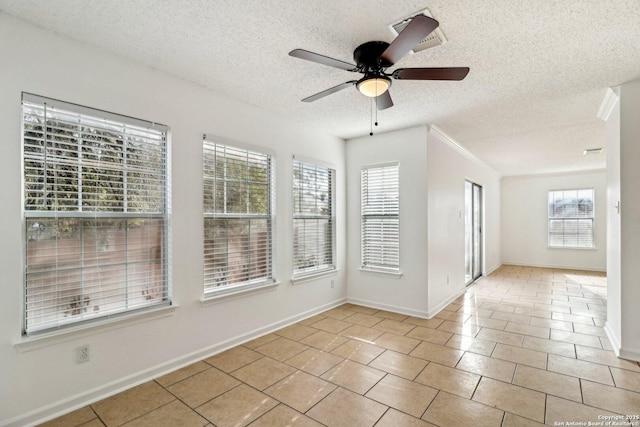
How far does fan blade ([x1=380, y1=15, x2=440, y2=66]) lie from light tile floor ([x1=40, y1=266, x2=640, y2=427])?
2.29 metres

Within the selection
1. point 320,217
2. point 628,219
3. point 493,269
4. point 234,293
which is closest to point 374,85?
point 234,293

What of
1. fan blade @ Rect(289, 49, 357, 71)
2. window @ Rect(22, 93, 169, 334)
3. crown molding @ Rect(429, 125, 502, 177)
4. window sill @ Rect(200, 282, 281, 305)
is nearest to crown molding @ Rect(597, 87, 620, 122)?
crown molding @ Rect(429, 125, 502, 177)

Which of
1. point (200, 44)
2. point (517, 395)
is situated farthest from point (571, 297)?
point (200, 44)

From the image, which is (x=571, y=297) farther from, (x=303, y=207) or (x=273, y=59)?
(x=273, y=59)

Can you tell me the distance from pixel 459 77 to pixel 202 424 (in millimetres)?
2816

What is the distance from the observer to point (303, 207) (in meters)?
4.15

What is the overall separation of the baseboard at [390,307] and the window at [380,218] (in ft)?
1.65

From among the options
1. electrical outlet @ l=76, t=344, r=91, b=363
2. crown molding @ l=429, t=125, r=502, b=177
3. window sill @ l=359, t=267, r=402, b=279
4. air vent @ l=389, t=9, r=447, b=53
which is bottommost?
electrical outlet @ l=76, t=344, r=91, b=363

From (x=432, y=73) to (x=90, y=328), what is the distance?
2.93m

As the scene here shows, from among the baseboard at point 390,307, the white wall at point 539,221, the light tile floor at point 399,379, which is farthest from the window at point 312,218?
the white wall at point 539,221

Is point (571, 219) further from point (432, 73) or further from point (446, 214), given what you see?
point (432, 73)

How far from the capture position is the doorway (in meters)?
6.28

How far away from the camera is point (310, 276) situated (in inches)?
165

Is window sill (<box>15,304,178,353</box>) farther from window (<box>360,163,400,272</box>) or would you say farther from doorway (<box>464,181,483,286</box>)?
doorway (<box>464,181,483,286</box>)
